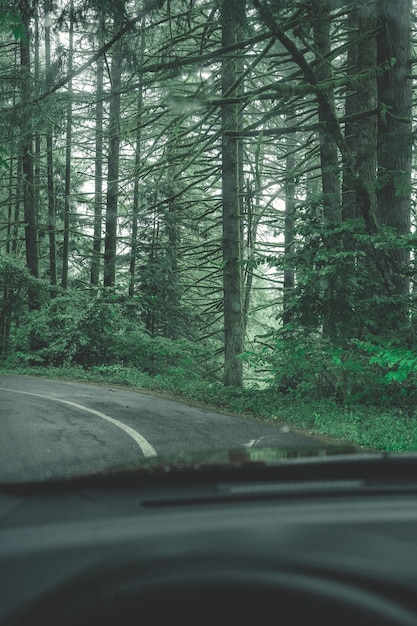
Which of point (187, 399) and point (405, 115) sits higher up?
point (405, 115)

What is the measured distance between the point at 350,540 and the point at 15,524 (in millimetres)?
884

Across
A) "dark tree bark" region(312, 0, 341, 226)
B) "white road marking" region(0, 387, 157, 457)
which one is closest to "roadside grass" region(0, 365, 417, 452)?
"white road marking" region(0, 387, 157, 457)

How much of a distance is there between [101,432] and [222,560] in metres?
7.96

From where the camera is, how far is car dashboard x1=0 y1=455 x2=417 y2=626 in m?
1.37

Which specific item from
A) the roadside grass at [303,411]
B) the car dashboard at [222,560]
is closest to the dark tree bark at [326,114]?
the roadside grass at [303,411]

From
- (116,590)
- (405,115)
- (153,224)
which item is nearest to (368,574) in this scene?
(116,590)

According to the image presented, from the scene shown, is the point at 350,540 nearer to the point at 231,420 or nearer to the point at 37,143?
the point at 231,420

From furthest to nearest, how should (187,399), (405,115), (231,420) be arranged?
(187,399) → (405,115) → (231,420)

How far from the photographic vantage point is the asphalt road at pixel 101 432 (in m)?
7.11

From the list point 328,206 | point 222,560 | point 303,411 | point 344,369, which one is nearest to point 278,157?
point 328,206

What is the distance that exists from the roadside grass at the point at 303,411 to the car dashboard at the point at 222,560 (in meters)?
7.42

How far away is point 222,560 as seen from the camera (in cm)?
140

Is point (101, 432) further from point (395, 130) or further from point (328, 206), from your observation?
point (395, 130)

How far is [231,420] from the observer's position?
11.0 m
